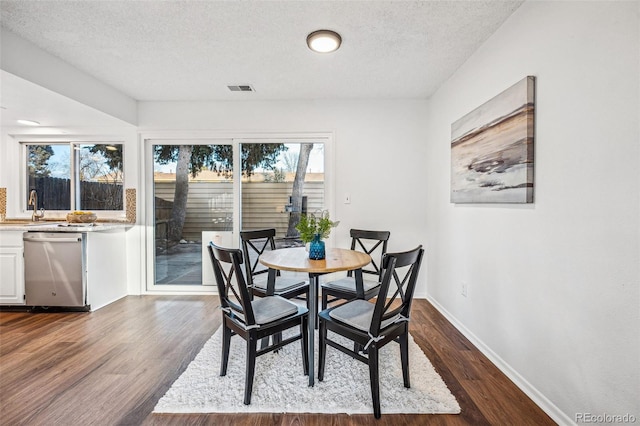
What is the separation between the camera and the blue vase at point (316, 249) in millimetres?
2188

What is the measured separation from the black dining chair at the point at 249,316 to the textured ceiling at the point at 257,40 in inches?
62.6

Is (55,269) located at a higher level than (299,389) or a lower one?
higher

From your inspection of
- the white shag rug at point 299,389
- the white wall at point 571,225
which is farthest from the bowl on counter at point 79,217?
the white wall at point 571,225

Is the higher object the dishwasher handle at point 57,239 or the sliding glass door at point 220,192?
the sliding glass door at point 220,192

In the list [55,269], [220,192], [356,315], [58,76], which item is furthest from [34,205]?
[356,315]

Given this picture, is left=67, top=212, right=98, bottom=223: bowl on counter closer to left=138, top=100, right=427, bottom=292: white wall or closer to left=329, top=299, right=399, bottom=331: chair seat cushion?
left=138, top=100, right=427, bottom=292: white wall

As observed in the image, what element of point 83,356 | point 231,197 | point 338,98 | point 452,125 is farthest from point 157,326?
point 452,125

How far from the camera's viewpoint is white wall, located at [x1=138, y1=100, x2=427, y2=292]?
3623 mm

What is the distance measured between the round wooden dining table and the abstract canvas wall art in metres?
1.08

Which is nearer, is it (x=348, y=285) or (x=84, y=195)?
(x=348, y=285)

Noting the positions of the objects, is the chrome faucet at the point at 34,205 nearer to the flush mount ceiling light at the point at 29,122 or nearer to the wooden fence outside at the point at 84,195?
the wooden fence outside at the point at 84,195

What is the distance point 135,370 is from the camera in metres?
2.09

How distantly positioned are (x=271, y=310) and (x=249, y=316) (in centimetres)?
19

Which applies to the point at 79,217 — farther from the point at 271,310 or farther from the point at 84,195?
the point at 271,310
